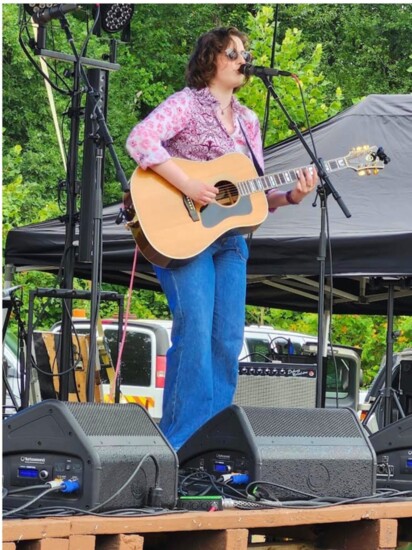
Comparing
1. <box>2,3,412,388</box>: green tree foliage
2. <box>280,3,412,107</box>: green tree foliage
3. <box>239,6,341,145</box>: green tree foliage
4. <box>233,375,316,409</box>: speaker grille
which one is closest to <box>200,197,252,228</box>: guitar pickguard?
<box>233,375,316,409</box>: speaker grille

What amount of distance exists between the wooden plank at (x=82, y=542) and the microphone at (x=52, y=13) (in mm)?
2545

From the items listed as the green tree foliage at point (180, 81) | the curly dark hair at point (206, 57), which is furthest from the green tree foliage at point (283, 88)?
the curly dark hair at point (206, 57)

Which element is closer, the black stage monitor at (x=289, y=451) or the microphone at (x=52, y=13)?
the black stage monitor at (x=289, y=451)

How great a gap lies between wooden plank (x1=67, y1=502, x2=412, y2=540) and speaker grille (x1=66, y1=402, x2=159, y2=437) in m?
0.32

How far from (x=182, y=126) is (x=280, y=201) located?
64 centimetres

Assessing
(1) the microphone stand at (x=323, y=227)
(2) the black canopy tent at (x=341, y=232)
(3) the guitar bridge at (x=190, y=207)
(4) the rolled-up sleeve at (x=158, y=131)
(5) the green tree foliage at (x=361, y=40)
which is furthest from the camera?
(5) the green tree foliage at (x=361, y=40)

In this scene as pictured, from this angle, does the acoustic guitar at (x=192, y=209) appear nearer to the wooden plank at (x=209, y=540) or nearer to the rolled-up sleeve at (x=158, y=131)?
the rolled-up sleeve at (x=158, y=131)

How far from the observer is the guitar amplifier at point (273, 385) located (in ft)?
22.4

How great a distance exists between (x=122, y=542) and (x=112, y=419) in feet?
1.65

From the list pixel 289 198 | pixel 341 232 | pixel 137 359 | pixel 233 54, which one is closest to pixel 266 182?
pixel 289 198

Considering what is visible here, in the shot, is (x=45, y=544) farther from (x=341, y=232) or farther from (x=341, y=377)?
(x=341, y=377)

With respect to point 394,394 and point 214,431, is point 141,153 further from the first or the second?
point 394,394

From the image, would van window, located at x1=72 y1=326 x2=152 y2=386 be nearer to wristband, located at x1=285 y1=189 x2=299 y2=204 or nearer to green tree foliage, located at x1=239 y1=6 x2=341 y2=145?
green tree foliage, located at x1=239 y1=6 x2=341 y2=145

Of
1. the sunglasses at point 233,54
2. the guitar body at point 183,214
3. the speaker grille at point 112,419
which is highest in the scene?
the sunglasses at point 233,54
